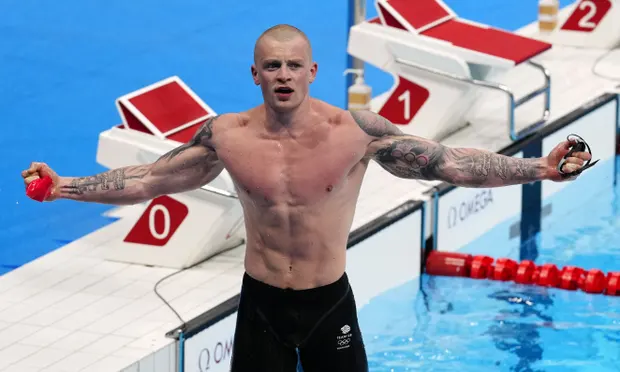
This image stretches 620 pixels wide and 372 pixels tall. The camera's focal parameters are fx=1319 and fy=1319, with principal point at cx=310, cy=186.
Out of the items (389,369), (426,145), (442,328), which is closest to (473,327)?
(442,328)

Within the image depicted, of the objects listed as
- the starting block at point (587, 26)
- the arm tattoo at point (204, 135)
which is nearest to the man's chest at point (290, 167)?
the arm tattoo at point (204, 135)

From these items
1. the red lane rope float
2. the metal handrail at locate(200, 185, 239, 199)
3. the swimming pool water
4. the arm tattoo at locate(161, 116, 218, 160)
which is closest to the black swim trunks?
the arm tattoo at locate(161, 116, 218, 160)

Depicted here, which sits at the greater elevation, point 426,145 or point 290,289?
point 426,145

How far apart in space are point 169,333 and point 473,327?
1754 millimetres

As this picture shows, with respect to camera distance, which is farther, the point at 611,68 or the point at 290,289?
the point at 611,68

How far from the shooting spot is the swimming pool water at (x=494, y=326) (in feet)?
19.3

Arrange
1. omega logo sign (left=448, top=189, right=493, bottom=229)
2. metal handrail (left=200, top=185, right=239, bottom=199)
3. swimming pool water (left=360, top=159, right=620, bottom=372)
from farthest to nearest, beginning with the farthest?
omega logo sign (left=448, top=189, right=493, bottom=229)
swimming pool water (left=360, top=159, right=620, bottom=372)
metal handrail (left=200, top=185, right=239, bottom=199)

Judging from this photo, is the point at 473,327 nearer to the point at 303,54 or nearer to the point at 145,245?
the point at 145,245

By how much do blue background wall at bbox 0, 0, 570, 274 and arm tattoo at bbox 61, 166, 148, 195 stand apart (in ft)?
7.36

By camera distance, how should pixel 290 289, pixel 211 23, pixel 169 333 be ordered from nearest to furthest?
pixel 290 289, pixel 169 333, pixel 211 23

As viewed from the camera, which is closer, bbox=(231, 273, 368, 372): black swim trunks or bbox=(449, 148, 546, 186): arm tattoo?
bbox=(449, 148, 546, 186): arm tattoo

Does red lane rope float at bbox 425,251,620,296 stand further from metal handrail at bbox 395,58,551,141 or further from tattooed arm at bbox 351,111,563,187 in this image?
tattooed arm at bbox 351,111,563,187

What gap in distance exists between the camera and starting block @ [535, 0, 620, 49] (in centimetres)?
962

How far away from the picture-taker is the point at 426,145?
3.92 metres
